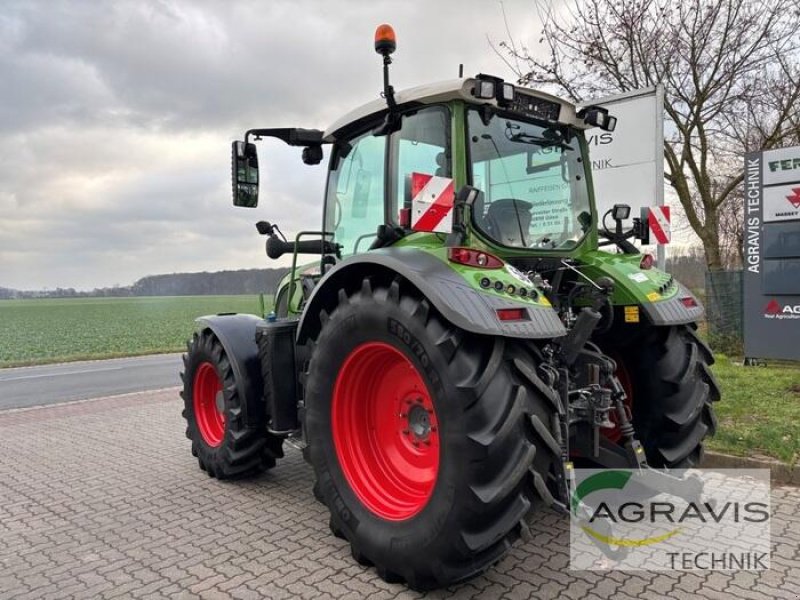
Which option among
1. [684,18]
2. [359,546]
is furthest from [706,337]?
[359,546]

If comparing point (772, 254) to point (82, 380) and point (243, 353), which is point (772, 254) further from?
point (82, 380)

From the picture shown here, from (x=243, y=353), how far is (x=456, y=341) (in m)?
2.42

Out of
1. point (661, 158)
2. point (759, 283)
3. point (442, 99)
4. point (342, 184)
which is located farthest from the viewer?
point (759, 283)

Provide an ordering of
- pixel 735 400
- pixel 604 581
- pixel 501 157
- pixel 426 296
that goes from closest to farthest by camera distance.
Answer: pixel 426 296
pixel 604 581
pixel 501 157
pixel 735 400

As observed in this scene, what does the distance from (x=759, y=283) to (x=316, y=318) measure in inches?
304

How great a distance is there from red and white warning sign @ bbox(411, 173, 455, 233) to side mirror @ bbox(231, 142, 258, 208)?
71.0 inches

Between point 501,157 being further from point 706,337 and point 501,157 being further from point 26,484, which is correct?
point 706,337

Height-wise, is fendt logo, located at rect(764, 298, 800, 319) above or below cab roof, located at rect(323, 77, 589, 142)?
below

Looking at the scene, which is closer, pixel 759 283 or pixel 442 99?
pixel 442 99

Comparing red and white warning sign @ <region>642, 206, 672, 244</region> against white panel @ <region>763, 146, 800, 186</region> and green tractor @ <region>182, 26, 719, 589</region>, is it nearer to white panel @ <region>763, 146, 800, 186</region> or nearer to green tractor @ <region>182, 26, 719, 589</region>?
green tractor @ <region>182, 26, 719, 589</region>

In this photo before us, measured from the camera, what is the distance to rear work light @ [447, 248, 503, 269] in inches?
115

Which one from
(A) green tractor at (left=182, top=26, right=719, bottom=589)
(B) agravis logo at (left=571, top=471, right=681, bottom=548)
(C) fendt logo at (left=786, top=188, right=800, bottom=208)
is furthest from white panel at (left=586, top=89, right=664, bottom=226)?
(B) agravis logo at (left=571, top=471, right=681, bottom=548)

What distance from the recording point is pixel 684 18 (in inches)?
476

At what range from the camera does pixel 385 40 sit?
3287mm
